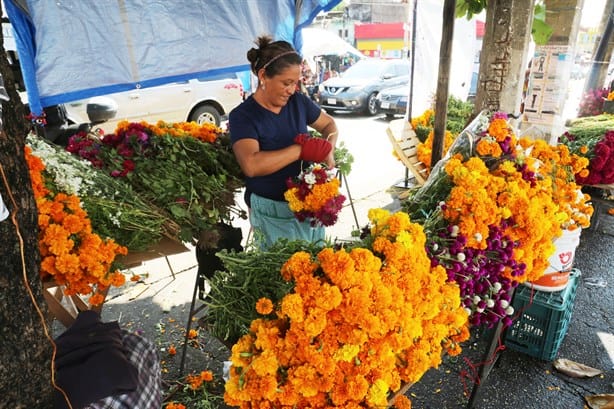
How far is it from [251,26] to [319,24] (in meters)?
29.1

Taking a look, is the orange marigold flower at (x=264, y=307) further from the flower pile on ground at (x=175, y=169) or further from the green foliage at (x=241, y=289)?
the flower pile on ground at (x=175, y=169)

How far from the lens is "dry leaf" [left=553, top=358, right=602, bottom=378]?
2629mm

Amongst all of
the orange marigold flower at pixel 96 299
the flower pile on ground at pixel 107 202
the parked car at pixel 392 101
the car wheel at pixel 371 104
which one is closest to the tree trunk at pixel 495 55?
the flower pile on ground at pixel 107 202

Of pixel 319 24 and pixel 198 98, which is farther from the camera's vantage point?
pixel 319 24

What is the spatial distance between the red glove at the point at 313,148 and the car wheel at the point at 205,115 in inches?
270

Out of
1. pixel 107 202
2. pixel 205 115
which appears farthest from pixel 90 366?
pixel 205 115

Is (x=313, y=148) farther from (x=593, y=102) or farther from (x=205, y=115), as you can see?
(x=593, y=102)

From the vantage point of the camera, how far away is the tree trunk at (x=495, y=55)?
3119mm

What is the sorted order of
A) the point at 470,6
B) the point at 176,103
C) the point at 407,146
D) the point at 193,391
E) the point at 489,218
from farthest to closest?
the point at 176,103, the point at 407,146, the point at 470,6, the point at 193,391, the point at 489,218

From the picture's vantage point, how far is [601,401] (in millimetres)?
2406

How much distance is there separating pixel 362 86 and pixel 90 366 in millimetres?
11409

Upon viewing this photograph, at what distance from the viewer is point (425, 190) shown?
2.03 metres

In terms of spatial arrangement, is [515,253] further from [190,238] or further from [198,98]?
[198,98]

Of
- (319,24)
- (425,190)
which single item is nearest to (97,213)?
(425,190)
